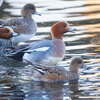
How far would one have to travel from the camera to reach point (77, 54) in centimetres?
1259

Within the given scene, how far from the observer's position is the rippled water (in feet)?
32.8

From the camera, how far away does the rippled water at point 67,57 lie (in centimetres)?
1001

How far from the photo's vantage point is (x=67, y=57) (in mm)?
12523

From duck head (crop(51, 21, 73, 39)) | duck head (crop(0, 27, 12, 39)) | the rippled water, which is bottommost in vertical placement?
the rippled water

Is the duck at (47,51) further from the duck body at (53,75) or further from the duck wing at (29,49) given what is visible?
the duck body at (53,75)

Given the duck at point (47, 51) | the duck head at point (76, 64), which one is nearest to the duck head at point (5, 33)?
the duck at point (47, 51)

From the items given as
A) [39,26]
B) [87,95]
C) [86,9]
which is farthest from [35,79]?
[86,9]

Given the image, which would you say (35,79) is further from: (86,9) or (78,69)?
(86,9)

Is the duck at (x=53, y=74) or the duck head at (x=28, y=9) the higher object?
the duck head at (x=28, y=9)

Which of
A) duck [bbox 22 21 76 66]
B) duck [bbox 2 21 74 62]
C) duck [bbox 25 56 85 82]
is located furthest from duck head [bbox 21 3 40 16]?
duck [bbox 25 56 85 82]

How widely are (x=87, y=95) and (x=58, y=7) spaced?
7855 mm

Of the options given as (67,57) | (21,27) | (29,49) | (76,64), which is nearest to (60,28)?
(67,57)

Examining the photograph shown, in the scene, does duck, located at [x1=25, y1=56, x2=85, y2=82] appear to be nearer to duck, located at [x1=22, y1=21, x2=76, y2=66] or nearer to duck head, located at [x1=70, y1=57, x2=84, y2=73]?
duck head, located at [x1=70, y1=57, x2=84, y2=73]

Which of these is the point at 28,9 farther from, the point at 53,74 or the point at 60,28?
the point at 53,74
